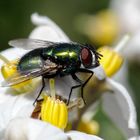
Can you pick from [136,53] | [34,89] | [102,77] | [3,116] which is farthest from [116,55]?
[136,53]

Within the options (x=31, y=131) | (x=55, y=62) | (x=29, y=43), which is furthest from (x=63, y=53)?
(x=31, y=131)

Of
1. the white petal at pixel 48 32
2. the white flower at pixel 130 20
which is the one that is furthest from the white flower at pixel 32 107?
the white flower at pixel 130 20

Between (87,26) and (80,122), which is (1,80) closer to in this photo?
(80,122)

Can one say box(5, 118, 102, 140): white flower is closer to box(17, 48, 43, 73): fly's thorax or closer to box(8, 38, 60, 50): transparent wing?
box(17, 48, 43, 73): fly's thorax

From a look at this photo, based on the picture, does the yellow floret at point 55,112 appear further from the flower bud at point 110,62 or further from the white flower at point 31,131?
the flower bud at point 110,62

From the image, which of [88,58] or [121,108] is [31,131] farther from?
[121,108]

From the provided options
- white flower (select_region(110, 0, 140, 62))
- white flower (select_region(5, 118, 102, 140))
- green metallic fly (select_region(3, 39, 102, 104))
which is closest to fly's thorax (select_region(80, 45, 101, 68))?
green metallic fly (select_region(3, 39, 102, 104))

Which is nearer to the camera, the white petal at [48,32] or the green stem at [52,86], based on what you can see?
the green stem at [52,86]
